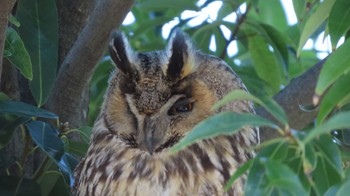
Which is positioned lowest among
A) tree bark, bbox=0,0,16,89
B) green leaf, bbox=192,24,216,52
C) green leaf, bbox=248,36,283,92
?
green leaf, bbox=248,36,283,92

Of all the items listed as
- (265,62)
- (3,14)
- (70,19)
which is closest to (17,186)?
(3,14)

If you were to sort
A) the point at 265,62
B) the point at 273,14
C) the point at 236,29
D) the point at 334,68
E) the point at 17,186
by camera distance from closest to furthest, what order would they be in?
the point at 334,68 < the point at 17,186 < the point at 236,29 < the point at 265,62 < the point at 273,14

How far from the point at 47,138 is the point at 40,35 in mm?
337

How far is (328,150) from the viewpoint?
164 centimetres

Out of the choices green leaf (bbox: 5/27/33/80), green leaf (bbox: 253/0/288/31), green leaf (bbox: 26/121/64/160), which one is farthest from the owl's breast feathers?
green leaf (bbox: 253/0/288/31)

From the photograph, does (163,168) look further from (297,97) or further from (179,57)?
(297,97)

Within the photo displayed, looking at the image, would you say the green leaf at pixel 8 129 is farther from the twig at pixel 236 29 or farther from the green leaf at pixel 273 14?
the green leaf at pixel 273 14

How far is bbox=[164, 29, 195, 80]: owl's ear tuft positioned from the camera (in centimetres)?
245

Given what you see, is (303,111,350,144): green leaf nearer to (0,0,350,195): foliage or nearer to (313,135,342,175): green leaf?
(0,0,350,195): foliage

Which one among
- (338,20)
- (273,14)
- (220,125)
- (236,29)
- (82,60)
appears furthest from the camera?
(273,14)

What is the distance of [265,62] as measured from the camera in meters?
3.29

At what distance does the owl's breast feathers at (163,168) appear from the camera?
2.48 meters

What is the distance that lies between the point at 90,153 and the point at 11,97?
0.30 meters

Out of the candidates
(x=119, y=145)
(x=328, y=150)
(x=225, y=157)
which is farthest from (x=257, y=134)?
(x=328, y=150)
